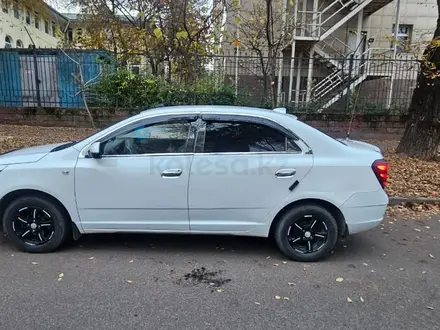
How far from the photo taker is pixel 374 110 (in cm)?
1165

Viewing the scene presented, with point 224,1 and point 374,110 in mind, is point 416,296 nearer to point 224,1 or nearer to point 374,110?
point 374,110

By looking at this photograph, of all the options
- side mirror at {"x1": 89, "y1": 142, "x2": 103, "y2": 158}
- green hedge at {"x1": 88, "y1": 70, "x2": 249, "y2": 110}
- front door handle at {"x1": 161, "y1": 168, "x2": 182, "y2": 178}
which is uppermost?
green hedge at {"x1": 88, "y1": 70, "x2": 249, "y2": 110}

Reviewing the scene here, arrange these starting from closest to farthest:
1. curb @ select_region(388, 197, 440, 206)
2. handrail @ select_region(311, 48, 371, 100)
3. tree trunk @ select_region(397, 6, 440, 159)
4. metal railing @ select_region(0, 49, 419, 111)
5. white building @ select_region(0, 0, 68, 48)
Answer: curb @ select_region(388, 197, 440, 206) < tree trunk @ select_region(397, 6, 440, 159) < metal railing @ select_region(0, 49, 419, 111) < handrail @ select_region(311, 48, 371, 100) < white building @ select_region(0, 0, 68, 48)

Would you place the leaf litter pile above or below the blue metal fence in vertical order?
below

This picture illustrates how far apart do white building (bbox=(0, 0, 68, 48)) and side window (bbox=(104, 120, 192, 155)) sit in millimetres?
10180

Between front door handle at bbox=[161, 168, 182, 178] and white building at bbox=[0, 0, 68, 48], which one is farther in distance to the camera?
white building at bbox=[0, 0, 68, 48]

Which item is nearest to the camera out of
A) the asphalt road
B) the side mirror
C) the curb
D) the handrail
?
the asphalt road

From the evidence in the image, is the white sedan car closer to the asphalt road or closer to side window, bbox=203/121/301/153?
side window, bbox=203/121/301/153

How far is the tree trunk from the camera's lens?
A: 25.0 ft

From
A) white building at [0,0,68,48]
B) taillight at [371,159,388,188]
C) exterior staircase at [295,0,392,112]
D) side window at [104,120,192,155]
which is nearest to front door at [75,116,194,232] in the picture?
side window at [104,120,192,155]

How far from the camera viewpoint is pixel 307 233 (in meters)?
3.66

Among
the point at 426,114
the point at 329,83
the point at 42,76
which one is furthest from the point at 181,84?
the point at 426,114

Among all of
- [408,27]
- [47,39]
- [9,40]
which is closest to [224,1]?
[408,27]

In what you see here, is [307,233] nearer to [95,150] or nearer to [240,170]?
[240,170]
